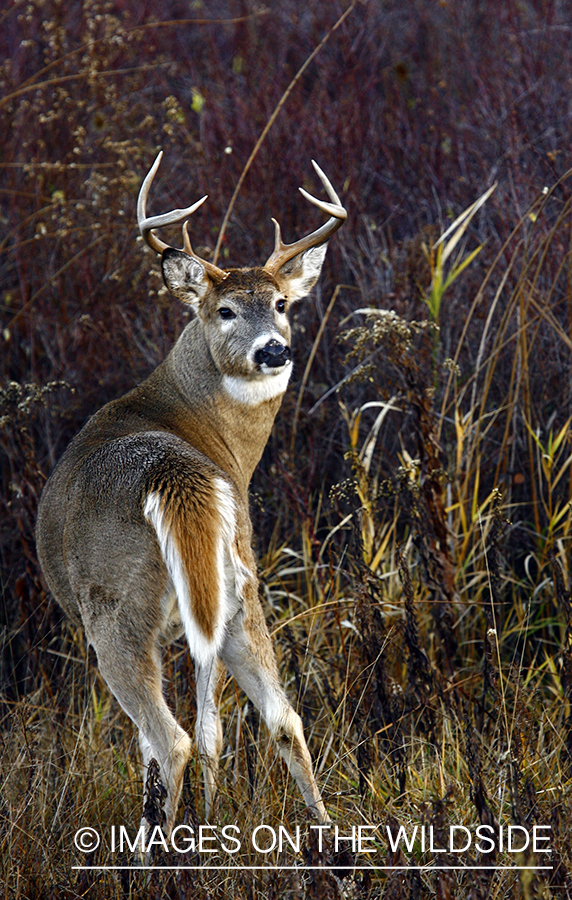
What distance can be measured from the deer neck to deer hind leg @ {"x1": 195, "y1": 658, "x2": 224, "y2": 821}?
2.37 feet

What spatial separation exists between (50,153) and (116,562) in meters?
4.48

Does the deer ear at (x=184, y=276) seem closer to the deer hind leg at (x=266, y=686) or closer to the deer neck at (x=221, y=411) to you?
the deer neck at (x=221, y=411)

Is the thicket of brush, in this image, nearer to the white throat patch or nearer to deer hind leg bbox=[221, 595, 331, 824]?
deer hind leg bbox=[221, 595, 331, 824]

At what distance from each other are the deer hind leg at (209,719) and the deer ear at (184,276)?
148 centimetres

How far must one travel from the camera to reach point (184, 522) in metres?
2.87

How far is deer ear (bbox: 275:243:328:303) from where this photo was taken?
13.5 ft

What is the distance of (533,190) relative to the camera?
584cm

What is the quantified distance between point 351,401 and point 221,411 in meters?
1.61

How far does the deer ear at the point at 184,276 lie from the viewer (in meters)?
3.81

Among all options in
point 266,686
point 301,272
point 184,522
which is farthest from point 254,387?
point 266,686

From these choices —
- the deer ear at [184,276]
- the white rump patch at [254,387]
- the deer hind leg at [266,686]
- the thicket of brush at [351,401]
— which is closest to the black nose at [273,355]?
the white rump patch at [254,387]

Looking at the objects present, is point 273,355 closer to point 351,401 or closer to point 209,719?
point 209,719

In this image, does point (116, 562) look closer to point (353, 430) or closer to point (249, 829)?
point (249, 829)

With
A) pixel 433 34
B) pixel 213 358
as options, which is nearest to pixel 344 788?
pixel 213 358
